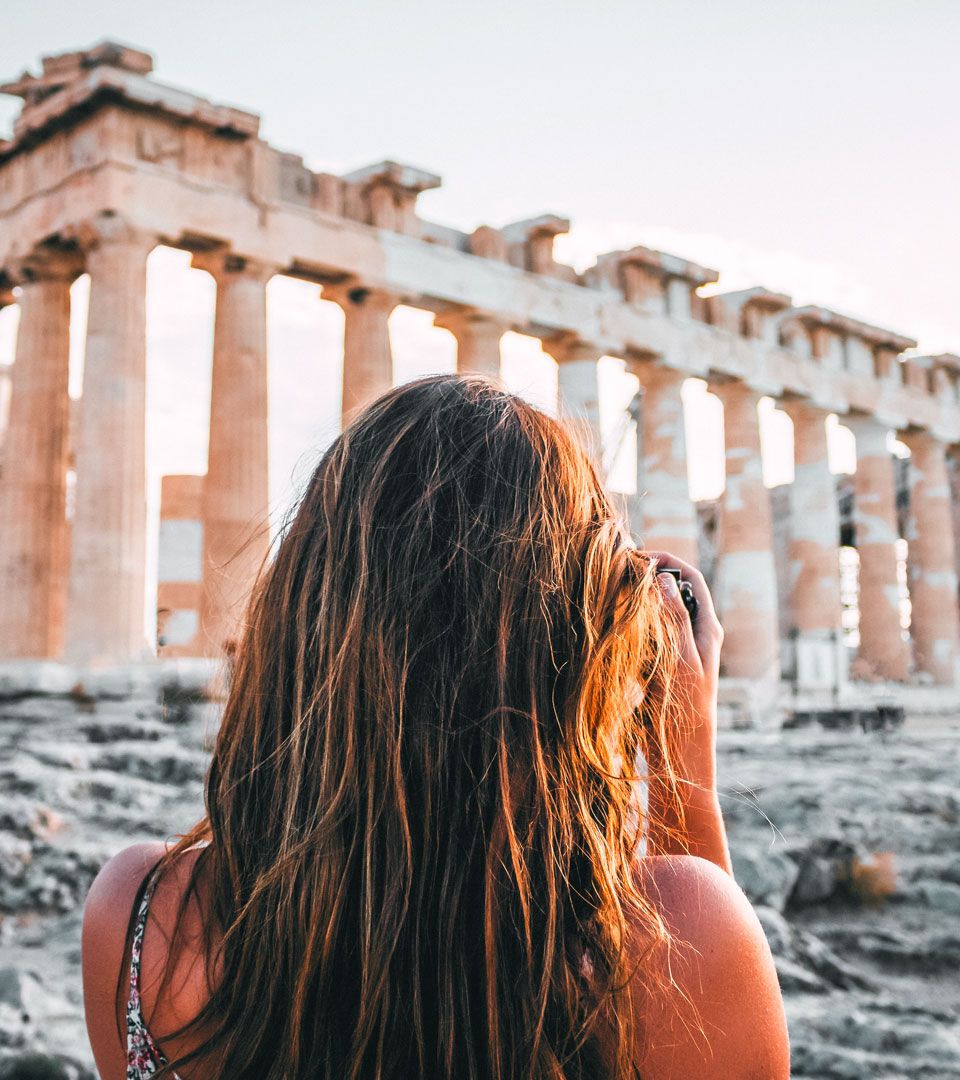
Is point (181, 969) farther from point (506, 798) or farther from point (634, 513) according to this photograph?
point (634, 513)

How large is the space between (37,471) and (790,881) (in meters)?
14.6

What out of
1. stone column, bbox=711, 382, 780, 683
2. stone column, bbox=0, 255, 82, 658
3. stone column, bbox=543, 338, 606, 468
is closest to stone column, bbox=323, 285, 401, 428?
stone column, bbox=543, 338, 606, 468

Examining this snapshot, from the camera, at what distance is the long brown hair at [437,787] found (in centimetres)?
152

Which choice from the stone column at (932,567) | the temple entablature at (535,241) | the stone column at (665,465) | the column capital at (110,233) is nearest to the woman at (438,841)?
the column capital at (110,233)

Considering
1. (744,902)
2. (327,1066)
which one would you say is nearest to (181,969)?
(327,1066)

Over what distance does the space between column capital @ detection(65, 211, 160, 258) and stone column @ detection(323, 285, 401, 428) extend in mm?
3881

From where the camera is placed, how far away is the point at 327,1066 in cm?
152

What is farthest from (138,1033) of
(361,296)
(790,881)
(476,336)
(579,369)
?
(579,369)

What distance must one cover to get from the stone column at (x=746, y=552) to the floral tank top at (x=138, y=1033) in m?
23.4

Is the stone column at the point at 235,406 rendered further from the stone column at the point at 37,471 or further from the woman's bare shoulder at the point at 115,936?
the woman's bare shoulder at the point at 115,936

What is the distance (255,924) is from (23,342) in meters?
18.9

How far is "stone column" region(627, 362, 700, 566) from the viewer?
23.6 metres

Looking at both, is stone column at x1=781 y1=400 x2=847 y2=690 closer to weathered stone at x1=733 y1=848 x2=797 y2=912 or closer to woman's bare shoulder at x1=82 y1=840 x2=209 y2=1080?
weathered stone at x1=733 y1=848 x2=797 y2=912

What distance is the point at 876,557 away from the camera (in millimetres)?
28156
